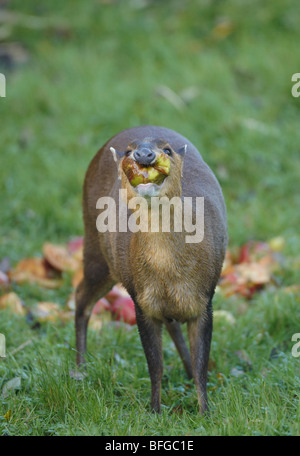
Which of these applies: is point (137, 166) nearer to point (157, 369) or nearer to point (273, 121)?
point (157, 369)

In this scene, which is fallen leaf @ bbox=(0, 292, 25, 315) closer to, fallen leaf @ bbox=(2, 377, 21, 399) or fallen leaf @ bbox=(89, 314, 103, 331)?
fallen leaf @ bbox=(89, 314, 103, 331)

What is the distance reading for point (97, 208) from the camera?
14.3 feet

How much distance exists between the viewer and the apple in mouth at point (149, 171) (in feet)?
10.1

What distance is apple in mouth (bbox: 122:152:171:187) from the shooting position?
121 inches

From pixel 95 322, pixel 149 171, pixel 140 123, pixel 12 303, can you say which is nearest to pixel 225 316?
pixel 95 322

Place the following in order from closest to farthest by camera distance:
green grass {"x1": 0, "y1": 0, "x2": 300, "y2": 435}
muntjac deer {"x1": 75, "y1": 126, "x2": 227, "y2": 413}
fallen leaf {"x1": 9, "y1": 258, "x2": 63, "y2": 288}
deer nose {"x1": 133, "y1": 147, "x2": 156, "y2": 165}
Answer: deer nose {"x1": 133, "y1": 147, "x2": 156, "y2": 165}, muntjac deer {"x1": 75, "y1": 126, "x2": 227, "y2": 413}, green grass {"x1": 0, "y1": 0, "x2": 300, "y2": 435}, fallen leaf {"x1": 9, "y1": 258, "x2": 63, "y2": 288}

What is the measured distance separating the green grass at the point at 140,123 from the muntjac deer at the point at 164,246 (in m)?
0.32

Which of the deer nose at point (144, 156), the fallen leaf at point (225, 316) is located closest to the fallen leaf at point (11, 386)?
the fallen leaf at point (225, 316)

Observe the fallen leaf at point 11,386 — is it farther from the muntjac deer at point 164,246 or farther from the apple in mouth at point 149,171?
the apple in mouth at point 149,171

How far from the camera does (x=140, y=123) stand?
7.65 metres

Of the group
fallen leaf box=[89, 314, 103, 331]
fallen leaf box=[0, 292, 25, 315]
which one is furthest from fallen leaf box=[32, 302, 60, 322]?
fallen leaf box=[89, 314, 103, 331]

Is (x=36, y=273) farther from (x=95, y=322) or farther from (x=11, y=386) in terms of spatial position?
(x=11, y=386)

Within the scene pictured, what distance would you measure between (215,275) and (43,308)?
1888 millimetres

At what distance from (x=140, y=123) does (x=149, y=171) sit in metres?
4.64
